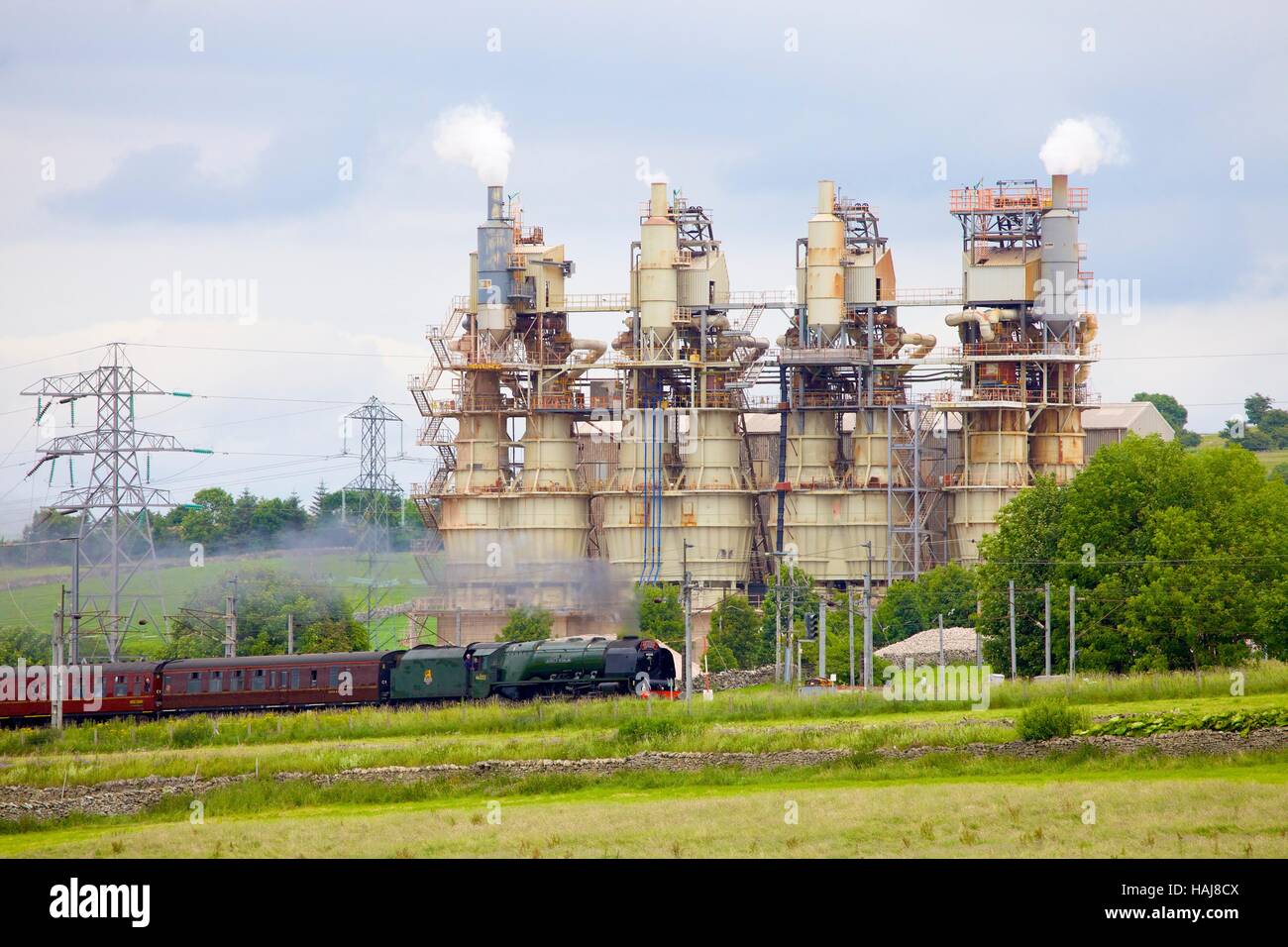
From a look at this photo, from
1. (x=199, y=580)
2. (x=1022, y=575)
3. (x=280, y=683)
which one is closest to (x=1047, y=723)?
(x=1022, y=575)

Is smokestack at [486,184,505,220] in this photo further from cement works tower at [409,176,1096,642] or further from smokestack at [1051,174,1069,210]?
smokestack at [1051,174,1069,210]

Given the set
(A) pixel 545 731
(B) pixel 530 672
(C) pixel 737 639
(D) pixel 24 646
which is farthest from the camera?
(C) pixel 737 639

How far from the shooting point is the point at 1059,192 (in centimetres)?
10794

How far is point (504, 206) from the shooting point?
11625cm

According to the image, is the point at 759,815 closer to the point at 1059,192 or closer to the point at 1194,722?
the point at 1194,722

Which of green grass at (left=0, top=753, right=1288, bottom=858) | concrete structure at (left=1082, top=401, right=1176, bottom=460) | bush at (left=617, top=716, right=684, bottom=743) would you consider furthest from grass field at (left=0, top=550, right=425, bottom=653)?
green grass at (left=0, top=753, right=1288, bottom=858)

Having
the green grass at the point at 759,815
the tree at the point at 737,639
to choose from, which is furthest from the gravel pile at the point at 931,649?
the green grass at the point at 759,815

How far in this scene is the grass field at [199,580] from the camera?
119m

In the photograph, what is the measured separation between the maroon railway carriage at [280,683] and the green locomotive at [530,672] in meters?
1.08

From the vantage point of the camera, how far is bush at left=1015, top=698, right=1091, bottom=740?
5100 cm

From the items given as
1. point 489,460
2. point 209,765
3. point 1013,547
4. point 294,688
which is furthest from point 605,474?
point 209,765

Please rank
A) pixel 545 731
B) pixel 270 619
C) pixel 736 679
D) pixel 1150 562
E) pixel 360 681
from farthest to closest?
pixel 270 619
pixel 736 679
pixel 1150 562
pixel 360 681
pixel 545 731

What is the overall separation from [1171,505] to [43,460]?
49568 millimetres

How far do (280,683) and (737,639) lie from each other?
34.5 meters
